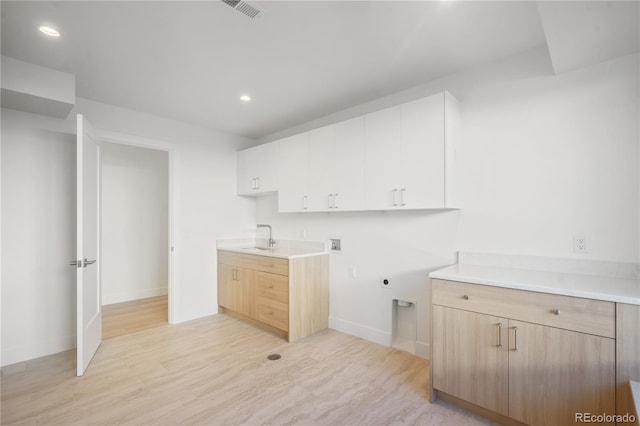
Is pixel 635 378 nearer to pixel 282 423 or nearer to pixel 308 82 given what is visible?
pixel 282 423

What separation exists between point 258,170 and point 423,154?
2.31 metres

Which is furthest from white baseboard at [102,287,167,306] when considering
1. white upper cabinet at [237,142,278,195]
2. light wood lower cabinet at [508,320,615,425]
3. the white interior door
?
light wood lower cabinet at [508,320,615,425]

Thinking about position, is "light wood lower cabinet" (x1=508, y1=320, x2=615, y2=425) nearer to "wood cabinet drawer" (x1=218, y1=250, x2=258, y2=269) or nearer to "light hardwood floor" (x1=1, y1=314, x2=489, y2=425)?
"light hardwood floor" (x1=1, y1=314, x2=489, y2=425)

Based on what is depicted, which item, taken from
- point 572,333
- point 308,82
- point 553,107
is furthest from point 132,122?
point 572,333

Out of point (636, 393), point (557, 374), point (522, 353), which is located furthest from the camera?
point (522, 353)

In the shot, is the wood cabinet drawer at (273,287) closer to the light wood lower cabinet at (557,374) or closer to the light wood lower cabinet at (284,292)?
the light wood lower cabinet at (284,292)

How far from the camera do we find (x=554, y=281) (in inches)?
71.7

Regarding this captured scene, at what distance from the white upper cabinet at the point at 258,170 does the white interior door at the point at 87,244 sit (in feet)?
5.58

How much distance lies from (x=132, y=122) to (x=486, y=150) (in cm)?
368

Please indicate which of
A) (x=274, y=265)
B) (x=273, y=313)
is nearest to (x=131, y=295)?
(x=273, y=313)

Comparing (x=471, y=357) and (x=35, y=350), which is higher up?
(x=471, y=357)

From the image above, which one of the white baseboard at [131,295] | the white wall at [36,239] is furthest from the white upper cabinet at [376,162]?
the white baseboard at [131,295]

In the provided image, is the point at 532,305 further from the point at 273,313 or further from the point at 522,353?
the point at 273,313

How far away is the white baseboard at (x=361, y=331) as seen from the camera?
3.03m
